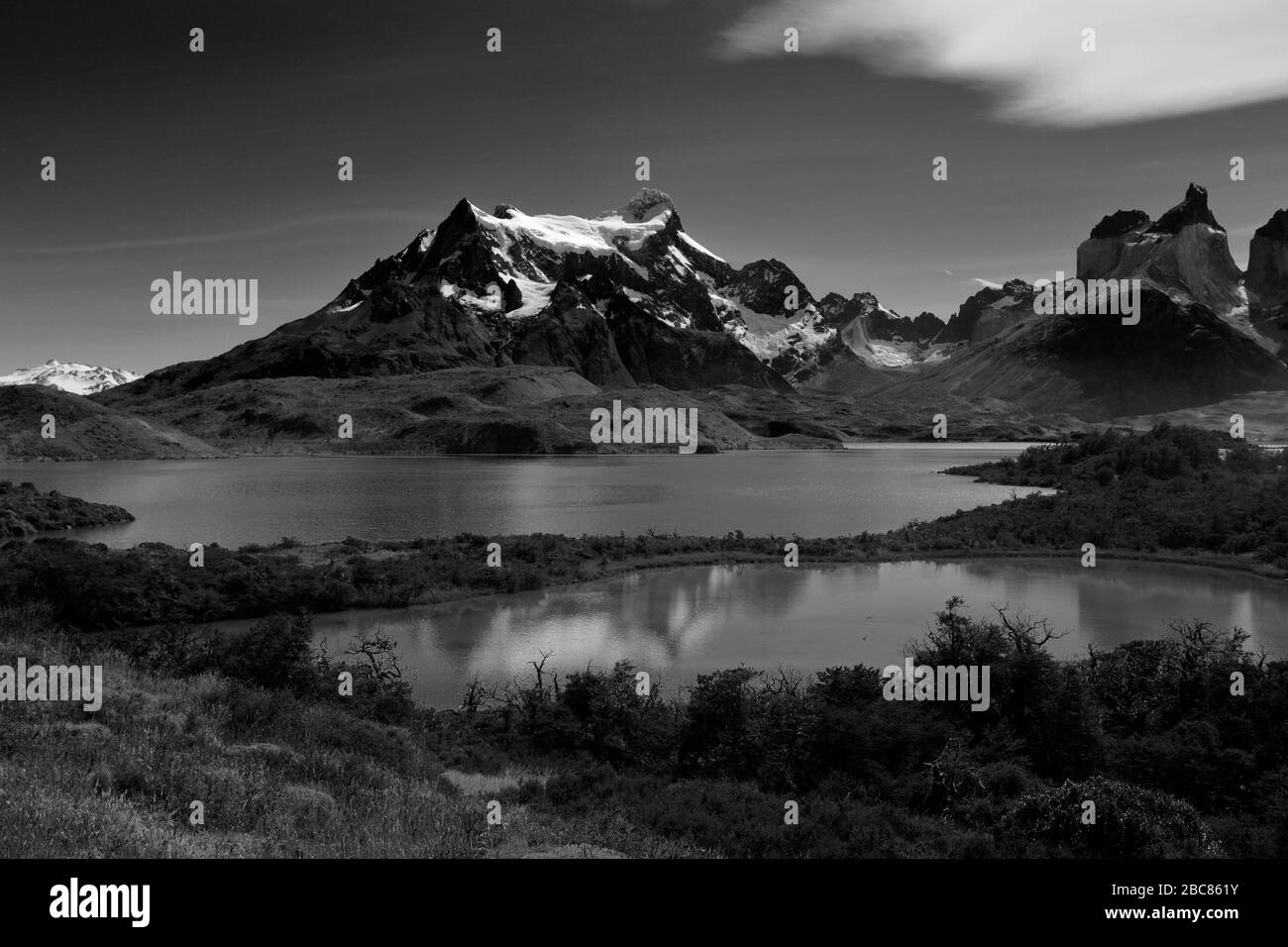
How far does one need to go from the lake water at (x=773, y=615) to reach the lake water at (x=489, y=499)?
1857cm

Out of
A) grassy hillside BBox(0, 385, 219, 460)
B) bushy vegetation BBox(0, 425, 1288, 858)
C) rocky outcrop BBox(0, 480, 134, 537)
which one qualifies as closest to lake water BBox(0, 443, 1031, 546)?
rocky outcrop BBox(0, 480, 134, 537)

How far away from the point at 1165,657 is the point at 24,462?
7491 inches

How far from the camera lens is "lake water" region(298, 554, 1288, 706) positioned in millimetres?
30672

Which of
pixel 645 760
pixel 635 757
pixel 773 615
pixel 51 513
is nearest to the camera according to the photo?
pixel 645 760

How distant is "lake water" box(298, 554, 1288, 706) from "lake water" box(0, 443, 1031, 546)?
60.9 ft

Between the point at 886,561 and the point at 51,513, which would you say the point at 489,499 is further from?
the point at 886,561

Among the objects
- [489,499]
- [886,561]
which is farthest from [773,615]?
[489,499]

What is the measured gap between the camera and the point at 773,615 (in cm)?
3819

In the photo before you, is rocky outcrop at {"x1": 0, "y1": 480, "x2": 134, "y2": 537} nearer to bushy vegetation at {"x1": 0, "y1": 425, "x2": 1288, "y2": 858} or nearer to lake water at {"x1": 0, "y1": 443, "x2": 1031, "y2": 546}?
lake water at {"x1": 0, "y1": 443, "x2": 1031, "y2": 546}

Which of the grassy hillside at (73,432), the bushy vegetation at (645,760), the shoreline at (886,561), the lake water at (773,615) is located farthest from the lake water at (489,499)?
the bushy vegetation at (645,760)

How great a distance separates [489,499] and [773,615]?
195ft
